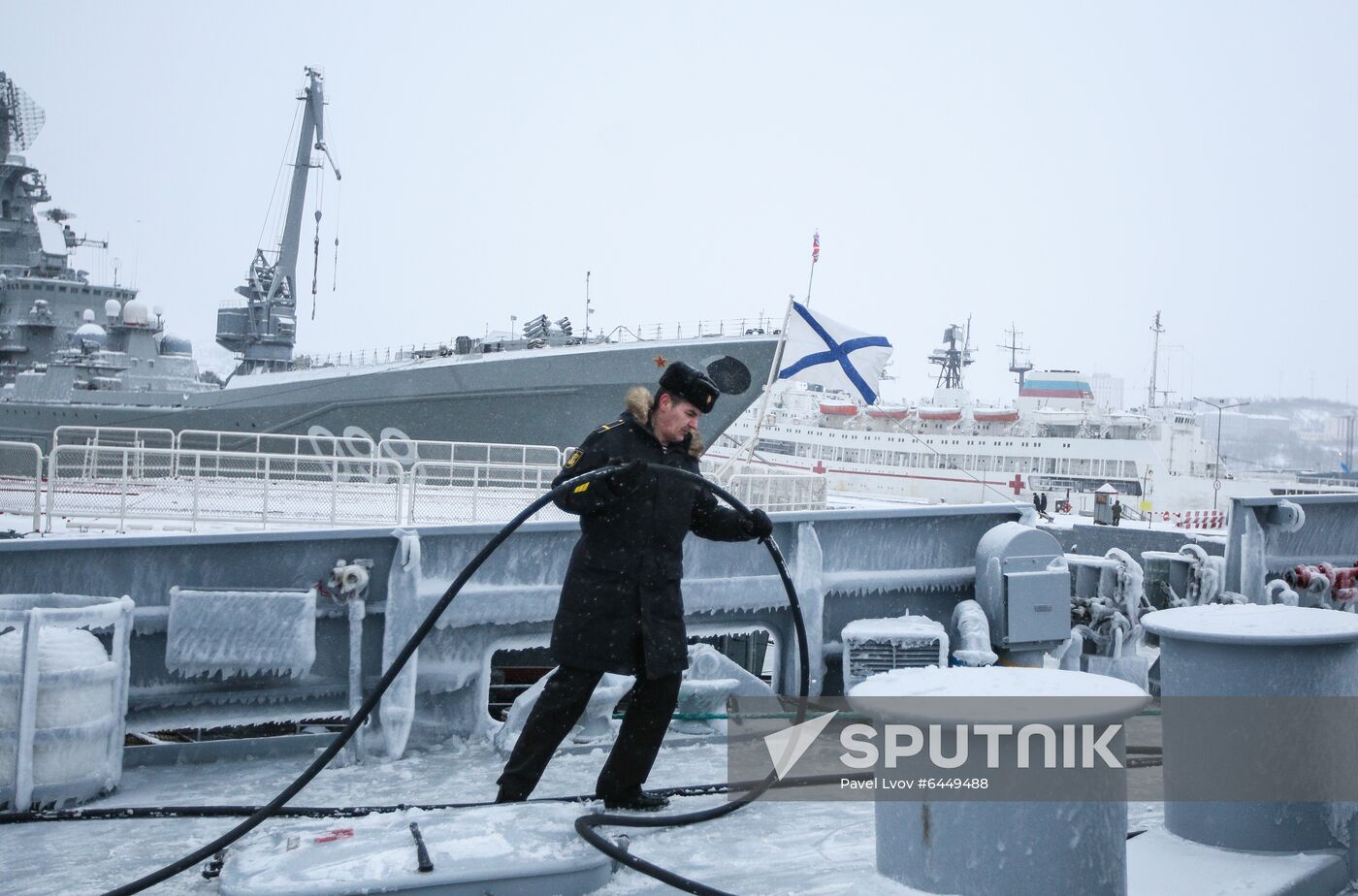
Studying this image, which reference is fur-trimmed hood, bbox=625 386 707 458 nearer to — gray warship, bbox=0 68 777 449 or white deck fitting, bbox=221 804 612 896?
white deck fitting, bbox=221 804 612 896

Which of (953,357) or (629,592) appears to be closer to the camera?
(629,592)

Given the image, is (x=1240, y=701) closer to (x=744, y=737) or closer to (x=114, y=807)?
(x=744, y=737)

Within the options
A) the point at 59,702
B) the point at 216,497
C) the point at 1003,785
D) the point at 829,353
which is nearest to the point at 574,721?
the point at 1003,785

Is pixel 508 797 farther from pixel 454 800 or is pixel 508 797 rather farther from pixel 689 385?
pixel 689 385

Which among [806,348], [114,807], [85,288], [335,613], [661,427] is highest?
[85,288]

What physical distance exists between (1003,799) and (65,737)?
291 cm

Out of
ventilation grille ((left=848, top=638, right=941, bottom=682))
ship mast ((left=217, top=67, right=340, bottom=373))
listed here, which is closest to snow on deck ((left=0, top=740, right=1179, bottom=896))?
ventilation grille ((left=848, top=638, right=941, bottom=682))

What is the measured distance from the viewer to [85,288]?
32.0 m

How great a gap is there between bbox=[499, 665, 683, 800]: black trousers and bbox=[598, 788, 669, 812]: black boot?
0.01 metres

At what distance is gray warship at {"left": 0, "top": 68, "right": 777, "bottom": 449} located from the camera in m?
22.9

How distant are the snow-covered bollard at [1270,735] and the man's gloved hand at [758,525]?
49.5 inches

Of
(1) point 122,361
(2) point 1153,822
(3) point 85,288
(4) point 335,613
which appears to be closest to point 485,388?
(1) point 122,361

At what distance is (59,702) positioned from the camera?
129 inches

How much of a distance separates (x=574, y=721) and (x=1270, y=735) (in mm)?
1988
